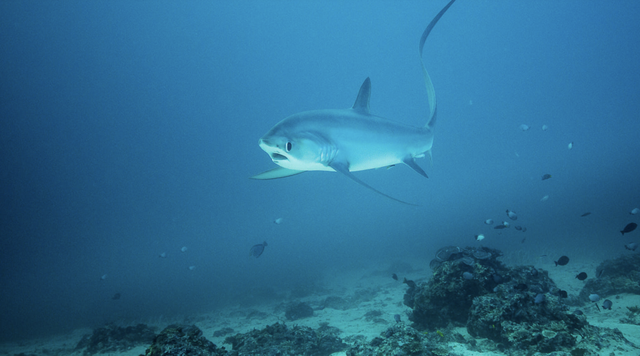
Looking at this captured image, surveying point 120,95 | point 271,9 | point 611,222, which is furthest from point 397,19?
point 611,222

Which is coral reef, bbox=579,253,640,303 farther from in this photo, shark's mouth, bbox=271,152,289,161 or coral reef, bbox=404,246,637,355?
shark's mouth, bbox=271,152,289,161

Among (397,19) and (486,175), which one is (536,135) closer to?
(486,175)

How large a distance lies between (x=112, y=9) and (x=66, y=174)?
50.9 metres

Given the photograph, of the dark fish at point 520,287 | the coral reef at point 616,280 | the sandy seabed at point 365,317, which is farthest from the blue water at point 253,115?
the dark fish at point 520,287

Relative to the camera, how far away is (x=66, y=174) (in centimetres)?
7831

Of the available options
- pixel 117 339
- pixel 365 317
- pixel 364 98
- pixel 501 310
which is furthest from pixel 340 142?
pixel 117 339

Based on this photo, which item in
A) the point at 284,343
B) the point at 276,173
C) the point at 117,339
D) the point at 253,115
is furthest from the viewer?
the point at 253,115

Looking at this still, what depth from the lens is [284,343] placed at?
4582 millimetres

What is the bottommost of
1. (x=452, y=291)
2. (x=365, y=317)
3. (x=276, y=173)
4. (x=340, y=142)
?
(x=365, y=317)

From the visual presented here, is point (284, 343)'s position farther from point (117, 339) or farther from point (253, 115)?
point (253, 115)

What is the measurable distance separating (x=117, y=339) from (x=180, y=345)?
28.4 ft

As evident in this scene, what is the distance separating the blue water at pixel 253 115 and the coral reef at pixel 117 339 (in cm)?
3568

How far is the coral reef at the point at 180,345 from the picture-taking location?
2.85 metres

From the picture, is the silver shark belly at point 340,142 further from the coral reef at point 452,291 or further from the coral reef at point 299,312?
the coral reef at point 299,312
